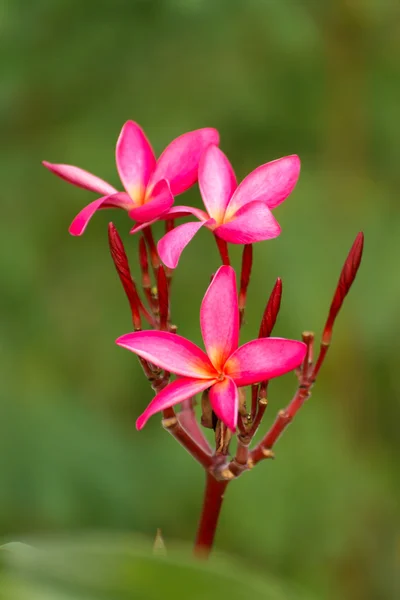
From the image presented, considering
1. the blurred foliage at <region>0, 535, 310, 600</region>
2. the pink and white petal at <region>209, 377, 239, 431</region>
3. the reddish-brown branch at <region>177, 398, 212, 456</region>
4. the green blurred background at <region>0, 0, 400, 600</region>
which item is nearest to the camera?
the blurred foliage at <region>0, 535, 310, 600</region>

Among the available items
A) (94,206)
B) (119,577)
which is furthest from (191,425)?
(119,577)

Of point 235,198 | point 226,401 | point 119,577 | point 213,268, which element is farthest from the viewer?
point 213,268

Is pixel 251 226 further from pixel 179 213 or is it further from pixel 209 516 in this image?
pixel 209 516

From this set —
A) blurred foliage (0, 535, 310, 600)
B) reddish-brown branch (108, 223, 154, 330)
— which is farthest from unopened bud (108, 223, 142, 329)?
blurred foliage (0, 535, 310, 600)

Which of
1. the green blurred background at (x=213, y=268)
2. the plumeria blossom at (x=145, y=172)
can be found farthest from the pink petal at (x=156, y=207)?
the green blurred background at (x=213, y=268)

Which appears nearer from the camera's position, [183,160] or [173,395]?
[173,395]

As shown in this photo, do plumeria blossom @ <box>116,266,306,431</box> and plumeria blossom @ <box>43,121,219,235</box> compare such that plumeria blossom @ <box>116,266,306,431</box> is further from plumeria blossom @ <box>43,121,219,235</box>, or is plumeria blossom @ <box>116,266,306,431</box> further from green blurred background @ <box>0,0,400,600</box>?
green blurred background @ <box>0,0,400,600</box>
